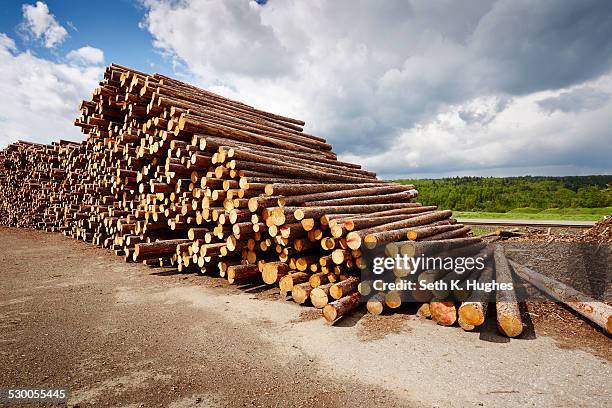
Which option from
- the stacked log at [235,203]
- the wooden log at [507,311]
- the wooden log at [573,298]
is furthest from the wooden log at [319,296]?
the wooden log at [573,298]

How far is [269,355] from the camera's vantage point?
14.4 feet

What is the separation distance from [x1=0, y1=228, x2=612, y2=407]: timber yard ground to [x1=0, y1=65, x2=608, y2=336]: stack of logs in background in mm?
540

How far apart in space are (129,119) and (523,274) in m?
11.8

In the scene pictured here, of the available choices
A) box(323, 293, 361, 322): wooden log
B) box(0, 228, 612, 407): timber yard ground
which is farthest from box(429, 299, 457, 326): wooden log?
box(323, 293, 361, 322): wooden log

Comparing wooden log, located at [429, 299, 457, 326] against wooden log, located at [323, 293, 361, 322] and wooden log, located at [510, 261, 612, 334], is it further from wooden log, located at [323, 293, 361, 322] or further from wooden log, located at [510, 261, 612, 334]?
wooden log, located at [510, 261, 612, 334]

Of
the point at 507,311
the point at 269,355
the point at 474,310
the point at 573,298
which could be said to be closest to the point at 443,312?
the point at 474,310

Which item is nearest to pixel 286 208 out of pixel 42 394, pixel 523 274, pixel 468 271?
pixel 468 271

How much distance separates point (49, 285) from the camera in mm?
7207

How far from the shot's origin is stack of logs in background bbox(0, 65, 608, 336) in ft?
20.0

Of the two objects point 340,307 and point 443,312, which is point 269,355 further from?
point 443,312

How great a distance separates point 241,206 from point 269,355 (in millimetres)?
3469

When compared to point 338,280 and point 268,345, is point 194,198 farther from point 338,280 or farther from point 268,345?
point 268,345

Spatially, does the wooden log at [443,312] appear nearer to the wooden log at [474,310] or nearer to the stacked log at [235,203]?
the stacked log at [235,203]

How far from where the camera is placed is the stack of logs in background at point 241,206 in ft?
20.0
